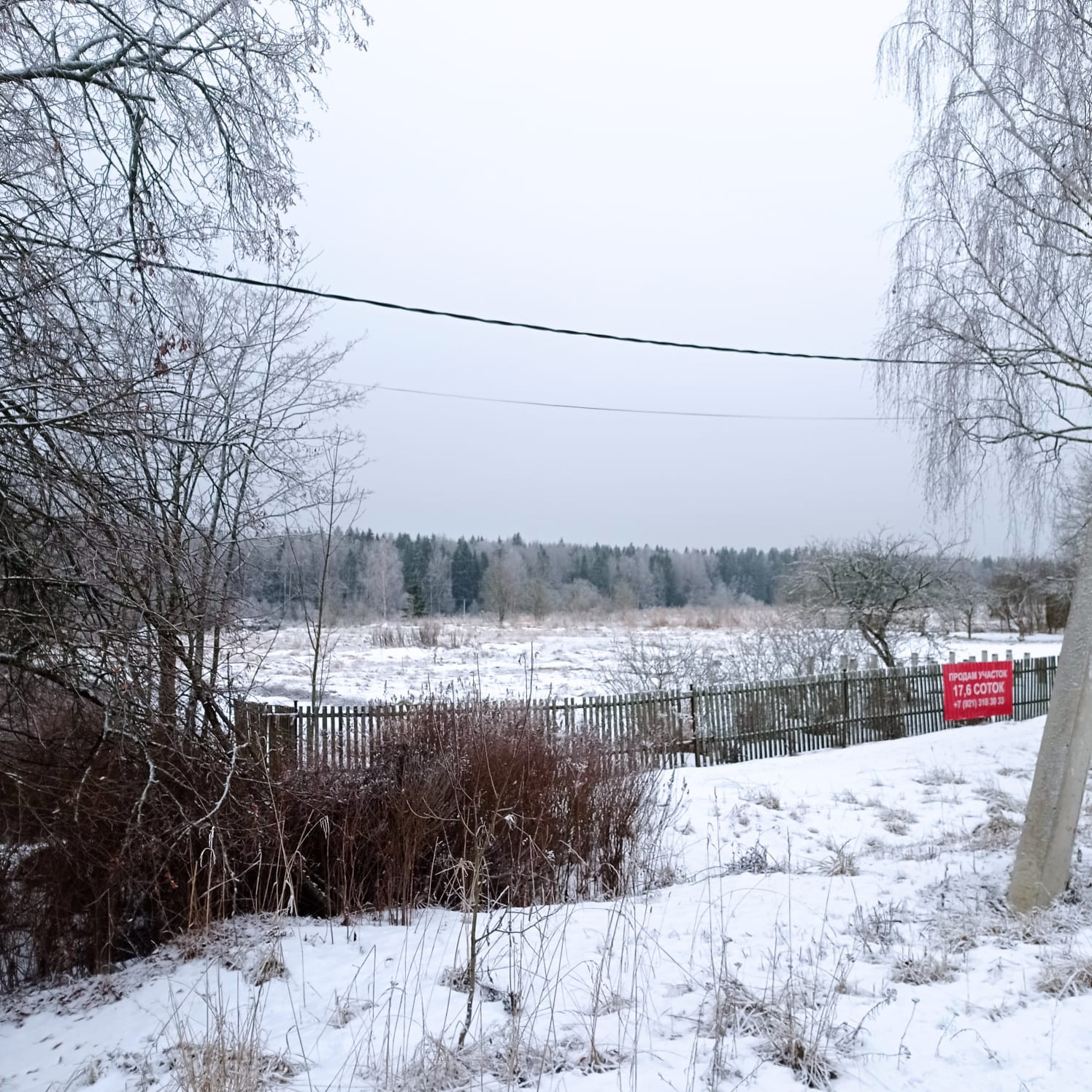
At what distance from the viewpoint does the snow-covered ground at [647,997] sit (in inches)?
119

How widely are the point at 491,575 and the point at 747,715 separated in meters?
48.8

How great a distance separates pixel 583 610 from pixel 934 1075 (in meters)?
55.0

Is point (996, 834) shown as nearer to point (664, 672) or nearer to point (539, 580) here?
point (664, 672)

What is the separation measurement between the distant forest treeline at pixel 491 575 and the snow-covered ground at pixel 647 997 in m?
3.29

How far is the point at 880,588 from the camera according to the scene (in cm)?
1703

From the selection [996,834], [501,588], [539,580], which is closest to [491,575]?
[539,580]

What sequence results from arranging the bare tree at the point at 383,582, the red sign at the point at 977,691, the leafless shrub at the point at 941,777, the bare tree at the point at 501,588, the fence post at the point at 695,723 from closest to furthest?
1. the leafless shrub at the point at 941,777
2. the fence post at the point at 695,723
3. the red sign at the point at 977,691
4. the bare tree at the point at 383,582
5. the bare tree at the point at 501,588

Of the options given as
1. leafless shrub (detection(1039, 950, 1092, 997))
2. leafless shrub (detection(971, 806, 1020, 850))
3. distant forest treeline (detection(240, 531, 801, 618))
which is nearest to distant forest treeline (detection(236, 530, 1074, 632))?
distant forest treeline (detection(240, 531, 801, 618))

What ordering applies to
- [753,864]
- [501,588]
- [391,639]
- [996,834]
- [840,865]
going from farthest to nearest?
[501,588], [391,639], [996,834], [753,864], [840,865]

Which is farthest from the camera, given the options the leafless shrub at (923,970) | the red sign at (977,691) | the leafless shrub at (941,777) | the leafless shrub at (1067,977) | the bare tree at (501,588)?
the bare tree at (501,588)

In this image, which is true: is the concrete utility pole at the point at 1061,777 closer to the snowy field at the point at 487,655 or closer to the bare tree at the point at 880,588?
the snowy field at the point at 487,655

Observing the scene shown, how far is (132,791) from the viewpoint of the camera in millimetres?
4422

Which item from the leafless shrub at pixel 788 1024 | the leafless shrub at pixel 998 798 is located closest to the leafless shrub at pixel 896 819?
the leafless shrub at pixel 998 798

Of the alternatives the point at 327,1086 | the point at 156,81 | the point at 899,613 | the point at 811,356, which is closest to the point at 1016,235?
the point at 811,356
